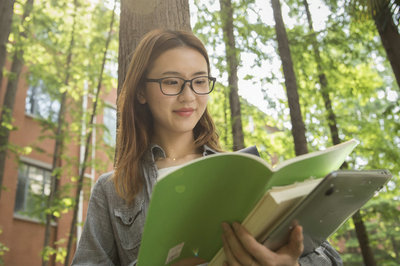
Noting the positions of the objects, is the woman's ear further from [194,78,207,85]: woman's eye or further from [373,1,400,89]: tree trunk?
[373,1,400,89]: tree trunk

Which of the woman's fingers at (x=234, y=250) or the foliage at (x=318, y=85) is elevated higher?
the foliage at (x=318, y=85)

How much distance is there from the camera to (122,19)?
299 centimetres

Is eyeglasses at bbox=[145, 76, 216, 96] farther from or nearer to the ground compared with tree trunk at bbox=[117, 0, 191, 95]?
nearer to the ground

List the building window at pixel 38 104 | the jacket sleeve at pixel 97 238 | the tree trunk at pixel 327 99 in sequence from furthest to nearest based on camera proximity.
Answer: the building window at pixel 38 104 → the tree trunk at pixel 327 99 → the jacket sleeve at pixel 97 238

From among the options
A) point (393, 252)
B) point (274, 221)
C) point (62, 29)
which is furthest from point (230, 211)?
point (393, 252)

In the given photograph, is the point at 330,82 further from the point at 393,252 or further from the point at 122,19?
the point at 393,252

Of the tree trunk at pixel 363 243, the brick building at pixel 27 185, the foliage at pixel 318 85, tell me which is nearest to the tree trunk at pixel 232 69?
the foliage at pixel 318 85

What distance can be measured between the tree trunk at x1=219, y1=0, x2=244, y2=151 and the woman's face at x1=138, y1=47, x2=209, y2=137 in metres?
4.32

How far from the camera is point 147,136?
2.03 meters

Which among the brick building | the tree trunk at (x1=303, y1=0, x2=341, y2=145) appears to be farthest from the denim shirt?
the brick building

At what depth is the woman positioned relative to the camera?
176 centimetres

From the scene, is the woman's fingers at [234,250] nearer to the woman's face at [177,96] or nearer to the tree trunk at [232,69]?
the woman's face at [177,96]

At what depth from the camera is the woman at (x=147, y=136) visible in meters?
1.76

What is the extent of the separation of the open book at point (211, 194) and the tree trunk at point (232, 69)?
4.92 meters
